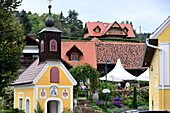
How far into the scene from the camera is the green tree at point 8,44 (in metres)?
21.8

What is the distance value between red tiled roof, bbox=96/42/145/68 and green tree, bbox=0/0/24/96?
38.3 m

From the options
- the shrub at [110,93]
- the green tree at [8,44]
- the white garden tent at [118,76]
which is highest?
the green tree at [8,44]

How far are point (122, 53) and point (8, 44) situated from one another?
142 feet

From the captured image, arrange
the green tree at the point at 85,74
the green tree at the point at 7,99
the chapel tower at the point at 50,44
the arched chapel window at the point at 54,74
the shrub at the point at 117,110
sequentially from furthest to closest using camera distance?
the green tree at the point at 7,99 < the green tree at the point at 85,74 < the shrub at the point at 117,110 < the chapel tower at the point at 50,44 < the arched chapel window at the point at 54,74

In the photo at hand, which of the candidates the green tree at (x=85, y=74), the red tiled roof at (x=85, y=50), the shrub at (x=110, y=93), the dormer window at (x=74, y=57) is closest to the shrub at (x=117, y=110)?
the green tree at (x=85, y=74)

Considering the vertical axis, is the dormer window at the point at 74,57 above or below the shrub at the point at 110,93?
above

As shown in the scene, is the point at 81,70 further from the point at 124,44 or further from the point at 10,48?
the point at 124,44

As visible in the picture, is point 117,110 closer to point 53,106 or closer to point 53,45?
point 53,106

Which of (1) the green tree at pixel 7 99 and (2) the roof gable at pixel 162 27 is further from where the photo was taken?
(1) the green tree at pixel 7 99

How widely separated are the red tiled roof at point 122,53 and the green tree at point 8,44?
126 feet

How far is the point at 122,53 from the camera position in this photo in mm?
63844

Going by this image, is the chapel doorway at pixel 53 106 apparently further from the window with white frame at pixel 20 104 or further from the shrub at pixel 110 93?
the shrub at pixel 110 93

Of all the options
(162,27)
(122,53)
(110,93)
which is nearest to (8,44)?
(162,27)

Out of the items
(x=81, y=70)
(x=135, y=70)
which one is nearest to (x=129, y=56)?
(x=135, y=70)
